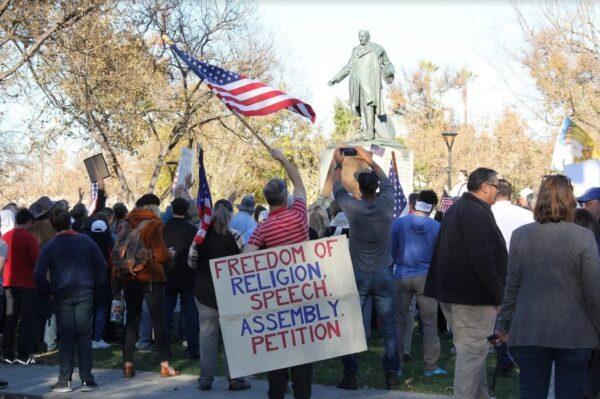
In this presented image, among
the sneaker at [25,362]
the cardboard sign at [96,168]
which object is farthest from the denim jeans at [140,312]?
the cardboard sign at [96,168]

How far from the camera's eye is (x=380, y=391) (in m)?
9.06

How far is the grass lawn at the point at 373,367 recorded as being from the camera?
30.3ft

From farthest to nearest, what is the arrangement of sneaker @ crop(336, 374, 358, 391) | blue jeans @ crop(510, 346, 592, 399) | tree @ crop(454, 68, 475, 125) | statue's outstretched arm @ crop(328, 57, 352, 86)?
1. tree @ crop(454, 68, 475, 125)
2. statue's outstretched arm @ crop(328, 57, 352, 86)
3. sneaker @ crop(336, 374, 358, 391)
4. blue jeans @ crop(510, 346, 592, 399)

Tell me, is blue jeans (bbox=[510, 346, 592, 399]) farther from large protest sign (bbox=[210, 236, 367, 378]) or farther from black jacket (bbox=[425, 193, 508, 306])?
large protest sign (bbox=[210, 236, 367, 378])

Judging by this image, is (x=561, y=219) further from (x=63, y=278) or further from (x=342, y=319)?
(x=63, y=278)

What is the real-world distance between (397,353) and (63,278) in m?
3.36

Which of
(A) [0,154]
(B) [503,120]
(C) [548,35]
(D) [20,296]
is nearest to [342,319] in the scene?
(D) [20,296]

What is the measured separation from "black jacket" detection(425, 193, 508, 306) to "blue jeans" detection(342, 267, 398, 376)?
174cm

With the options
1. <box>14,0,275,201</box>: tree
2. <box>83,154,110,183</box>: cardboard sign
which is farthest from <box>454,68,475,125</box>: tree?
<box>83,154,110,183</box>: cardboard sign

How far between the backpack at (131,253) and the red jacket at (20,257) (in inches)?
73.7

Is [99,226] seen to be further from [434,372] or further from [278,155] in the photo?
[278,155]

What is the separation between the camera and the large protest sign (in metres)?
7.18

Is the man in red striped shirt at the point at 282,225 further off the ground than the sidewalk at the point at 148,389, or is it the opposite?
the man in red striped shirt at the point at 282,225

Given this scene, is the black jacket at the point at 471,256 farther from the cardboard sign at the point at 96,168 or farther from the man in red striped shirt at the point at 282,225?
the cardboard sign at the point at 96,168
